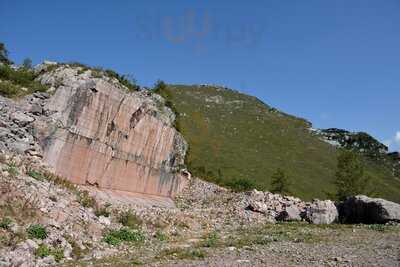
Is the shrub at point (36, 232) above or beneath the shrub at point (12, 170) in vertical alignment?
beneath

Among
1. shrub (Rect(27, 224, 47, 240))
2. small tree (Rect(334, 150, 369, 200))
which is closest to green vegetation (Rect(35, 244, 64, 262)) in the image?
shrub (Rect(27, 224, 47, 240))

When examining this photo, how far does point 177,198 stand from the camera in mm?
42281

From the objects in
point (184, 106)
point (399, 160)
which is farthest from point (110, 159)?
point (399, 160)

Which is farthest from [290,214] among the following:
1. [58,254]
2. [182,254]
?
[58,254]

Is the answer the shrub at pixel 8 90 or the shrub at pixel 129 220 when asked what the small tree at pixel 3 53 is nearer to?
the shrub at pixel 8 90

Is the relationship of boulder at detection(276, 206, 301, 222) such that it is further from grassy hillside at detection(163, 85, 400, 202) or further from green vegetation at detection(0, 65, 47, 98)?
green vegetation at detection(0, 65, 47, 98)

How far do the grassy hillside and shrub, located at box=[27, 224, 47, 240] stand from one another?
4236 cm

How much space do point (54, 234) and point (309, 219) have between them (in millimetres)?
24819

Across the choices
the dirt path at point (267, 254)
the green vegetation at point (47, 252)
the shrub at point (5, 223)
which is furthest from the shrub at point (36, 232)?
the dirt path at point (267, 254)

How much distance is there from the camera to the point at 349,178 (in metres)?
61.8

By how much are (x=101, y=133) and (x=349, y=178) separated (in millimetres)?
44366

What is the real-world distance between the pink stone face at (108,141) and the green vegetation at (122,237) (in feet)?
23.3

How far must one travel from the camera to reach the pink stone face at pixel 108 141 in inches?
1000

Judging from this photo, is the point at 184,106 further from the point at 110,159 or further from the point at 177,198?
the point at 110,159
